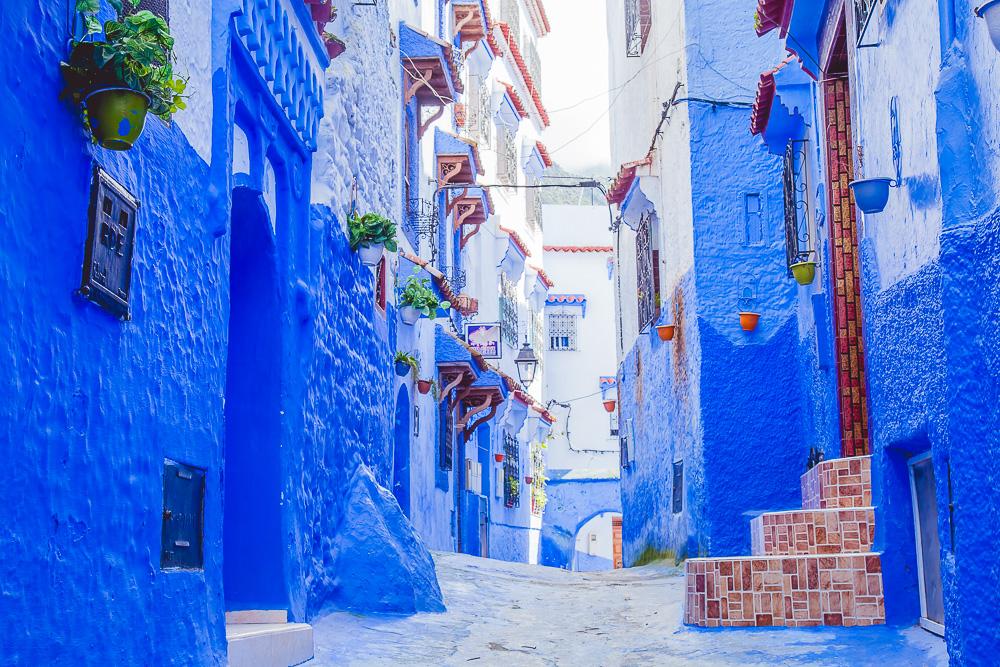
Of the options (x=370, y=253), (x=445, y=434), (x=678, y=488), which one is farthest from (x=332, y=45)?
(x=445, y=434)

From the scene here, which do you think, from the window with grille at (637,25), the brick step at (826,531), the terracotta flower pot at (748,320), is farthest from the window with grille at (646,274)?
the brick step at (826,531)

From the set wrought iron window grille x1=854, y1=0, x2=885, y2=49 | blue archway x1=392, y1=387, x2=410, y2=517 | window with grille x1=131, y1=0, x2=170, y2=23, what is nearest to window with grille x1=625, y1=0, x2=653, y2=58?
blue archway x1=392, y1=387, x2=410, y2=517

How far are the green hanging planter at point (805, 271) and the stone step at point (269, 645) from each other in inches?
274

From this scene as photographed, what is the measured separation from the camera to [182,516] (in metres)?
6.14

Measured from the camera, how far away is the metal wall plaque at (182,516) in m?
5.88

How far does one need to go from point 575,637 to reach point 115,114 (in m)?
6.50

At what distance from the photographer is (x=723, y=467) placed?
14.7m

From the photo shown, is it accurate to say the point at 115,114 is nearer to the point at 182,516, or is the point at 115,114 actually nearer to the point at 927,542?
the point at 182,516

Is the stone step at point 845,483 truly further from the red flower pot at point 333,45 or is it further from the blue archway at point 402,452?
the blue archway at point 402,452

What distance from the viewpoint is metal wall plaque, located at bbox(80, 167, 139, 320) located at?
489cm

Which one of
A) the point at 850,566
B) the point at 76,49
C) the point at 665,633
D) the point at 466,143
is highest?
the point at 466,143

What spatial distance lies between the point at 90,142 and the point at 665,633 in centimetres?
600

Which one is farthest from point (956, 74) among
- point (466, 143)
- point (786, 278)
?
point (466, 143)

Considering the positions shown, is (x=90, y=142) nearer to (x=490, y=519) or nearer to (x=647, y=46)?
(x=647, y=46)
